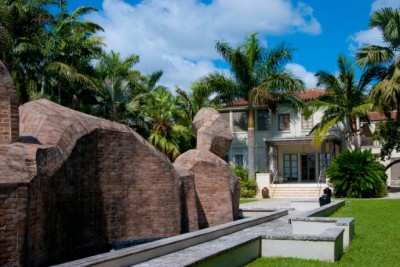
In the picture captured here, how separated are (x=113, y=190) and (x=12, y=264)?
3600mm

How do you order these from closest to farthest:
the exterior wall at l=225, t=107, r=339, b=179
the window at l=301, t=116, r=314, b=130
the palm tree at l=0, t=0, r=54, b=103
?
the palm tree at l=0, t=0, r=54, b=103 < the window at l=301, t=116, r=314, b=130 < the exterior wall at l=225, t=107, r=339, b=179

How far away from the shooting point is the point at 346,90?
29406 millimetres

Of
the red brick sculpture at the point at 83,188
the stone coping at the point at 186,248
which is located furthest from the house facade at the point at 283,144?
the stone coping at the point at 186,248

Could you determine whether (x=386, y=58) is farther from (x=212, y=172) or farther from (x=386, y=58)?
(x=212, y=172)

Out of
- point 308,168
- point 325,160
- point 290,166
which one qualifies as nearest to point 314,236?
point 325,160

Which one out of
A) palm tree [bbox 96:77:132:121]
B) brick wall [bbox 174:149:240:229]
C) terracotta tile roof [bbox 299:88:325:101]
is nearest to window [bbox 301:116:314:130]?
terracotta tile roof [bbox 299:88:325:101]

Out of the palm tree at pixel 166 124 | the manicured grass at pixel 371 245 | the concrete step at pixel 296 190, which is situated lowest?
the manicured grass at pixel 371 245

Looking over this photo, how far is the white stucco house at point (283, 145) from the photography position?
34.4m

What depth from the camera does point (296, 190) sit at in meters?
30.1

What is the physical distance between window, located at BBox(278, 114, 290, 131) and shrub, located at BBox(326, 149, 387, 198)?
9406mm

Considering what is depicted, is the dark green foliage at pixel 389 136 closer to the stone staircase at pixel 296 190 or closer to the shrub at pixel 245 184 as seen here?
the stone staircase at pixel 296 190

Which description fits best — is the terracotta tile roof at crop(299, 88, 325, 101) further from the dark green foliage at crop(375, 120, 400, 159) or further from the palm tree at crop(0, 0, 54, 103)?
the palm tree at crop(0, 0, 54, 103)

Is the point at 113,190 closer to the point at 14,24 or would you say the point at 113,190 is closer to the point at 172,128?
the point at 14,24

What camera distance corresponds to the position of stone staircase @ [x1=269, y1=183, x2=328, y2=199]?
28.9 metres
